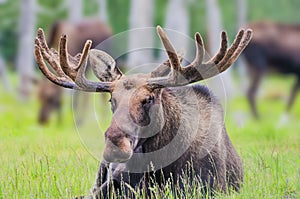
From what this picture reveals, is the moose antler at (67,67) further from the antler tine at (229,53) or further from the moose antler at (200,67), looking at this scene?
the antler tine at (229,53)

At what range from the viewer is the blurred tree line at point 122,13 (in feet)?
119

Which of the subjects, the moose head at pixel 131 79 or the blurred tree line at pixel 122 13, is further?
the blurred tree line at pixel 122 13

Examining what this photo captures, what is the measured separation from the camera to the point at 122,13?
39219mm

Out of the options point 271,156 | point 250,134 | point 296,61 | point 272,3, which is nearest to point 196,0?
point 272,3

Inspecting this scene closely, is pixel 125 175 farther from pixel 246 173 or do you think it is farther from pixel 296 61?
pixel 296 61

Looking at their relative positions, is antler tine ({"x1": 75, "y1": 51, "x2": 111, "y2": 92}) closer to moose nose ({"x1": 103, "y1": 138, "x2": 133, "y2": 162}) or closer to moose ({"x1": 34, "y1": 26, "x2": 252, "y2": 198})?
moose ({"x1": 34, "y1": 26, "x2": 252, "y2": 198})

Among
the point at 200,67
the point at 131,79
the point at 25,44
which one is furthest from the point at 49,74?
the point at 25,44

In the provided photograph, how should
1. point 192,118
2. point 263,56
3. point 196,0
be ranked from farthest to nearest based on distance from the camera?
point 196,0 < point 263,56 < point 192,118

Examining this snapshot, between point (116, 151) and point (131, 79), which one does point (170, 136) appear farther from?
point (116, 151)

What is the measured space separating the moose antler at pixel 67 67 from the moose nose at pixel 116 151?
2.40 ft

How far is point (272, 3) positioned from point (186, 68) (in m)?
31.2

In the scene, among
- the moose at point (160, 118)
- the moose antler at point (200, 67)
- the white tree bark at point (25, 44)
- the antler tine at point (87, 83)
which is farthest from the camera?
the white tree bark at point (25, 44)

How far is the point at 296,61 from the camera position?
69.1 ft

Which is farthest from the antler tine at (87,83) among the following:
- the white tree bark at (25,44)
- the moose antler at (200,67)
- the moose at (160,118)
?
the white tree bark at (25,44)
